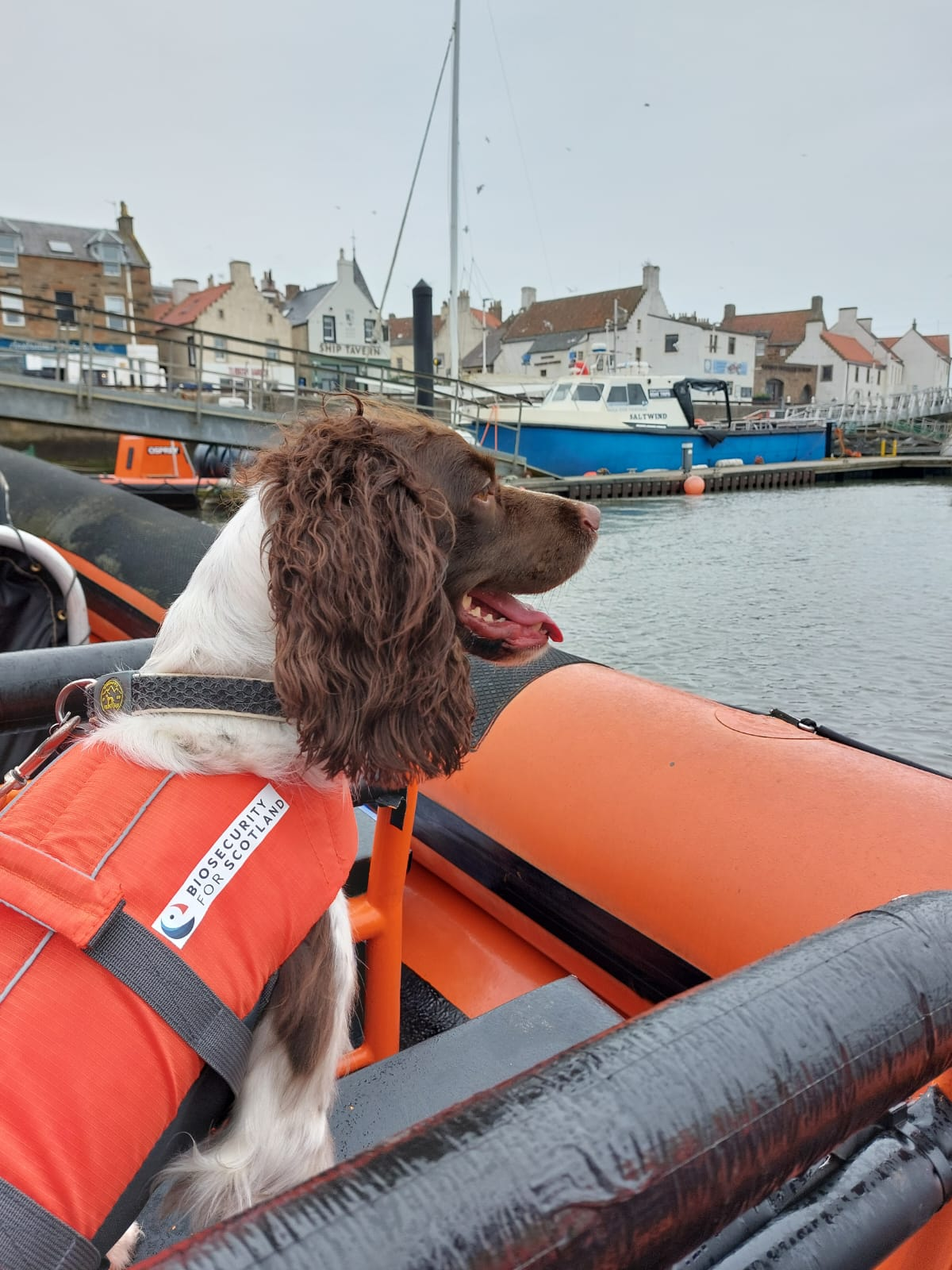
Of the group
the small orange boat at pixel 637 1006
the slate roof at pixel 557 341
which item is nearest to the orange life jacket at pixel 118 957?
the small orange boat at pixel 637 1006

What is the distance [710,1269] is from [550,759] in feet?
4.91

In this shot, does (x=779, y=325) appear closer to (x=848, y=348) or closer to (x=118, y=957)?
(x=848, y=348)

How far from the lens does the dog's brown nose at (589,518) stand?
82.5 inches

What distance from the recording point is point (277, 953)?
1339 mm

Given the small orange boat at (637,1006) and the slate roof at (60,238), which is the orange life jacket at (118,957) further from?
the slate roof at (60,238)

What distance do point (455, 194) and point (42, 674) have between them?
25.6 m

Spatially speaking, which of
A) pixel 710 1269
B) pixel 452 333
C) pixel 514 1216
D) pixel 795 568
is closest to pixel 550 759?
pixel 710 1269

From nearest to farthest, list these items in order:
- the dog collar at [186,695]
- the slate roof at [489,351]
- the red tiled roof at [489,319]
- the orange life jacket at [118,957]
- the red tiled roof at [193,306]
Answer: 1. the orange life jacket at [118,957]
2. the dog collar at [186,695]
3. the red tiled roof at [193,306]
4. the slate roof at [489,351]
5. the red tiled roof at [489,319]

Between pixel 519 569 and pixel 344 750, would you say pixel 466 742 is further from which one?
pixel 519 569

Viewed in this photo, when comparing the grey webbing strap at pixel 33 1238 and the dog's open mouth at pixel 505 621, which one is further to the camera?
the dog's open mouth at pixel 505 621

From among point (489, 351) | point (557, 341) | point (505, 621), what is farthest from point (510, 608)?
point (489, 351)

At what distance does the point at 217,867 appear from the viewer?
4.14 ft

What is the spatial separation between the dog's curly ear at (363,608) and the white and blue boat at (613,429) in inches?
851

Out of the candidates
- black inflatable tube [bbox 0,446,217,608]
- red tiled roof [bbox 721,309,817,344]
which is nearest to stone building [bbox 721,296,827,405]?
red tiled roof [bbox 721,309,817,344]
